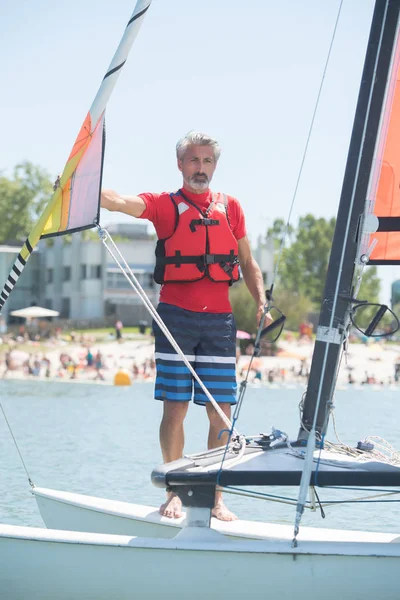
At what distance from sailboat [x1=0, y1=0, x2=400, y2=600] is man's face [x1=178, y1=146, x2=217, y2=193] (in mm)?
789

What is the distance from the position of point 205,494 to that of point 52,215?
179cm

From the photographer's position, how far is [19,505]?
9078 millimetres

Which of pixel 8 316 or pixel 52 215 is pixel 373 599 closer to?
pixel 52 215

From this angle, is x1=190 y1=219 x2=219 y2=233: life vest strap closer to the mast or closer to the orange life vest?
the orange life vest

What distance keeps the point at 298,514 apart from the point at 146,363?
3874cm

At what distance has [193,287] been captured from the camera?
221 inches

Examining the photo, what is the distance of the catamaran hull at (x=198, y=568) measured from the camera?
4527 mm

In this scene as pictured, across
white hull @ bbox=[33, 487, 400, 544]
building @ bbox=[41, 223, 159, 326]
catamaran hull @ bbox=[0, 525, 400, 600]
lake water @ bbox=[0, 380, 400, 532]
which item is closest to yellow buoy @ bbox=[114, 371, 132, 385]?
lake water @ bbox=[0, 380, 400, 532]

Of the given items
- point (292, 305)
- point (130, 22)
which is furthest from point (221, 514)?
point (292, 305)

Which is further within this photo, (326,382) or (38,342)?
(38,342)

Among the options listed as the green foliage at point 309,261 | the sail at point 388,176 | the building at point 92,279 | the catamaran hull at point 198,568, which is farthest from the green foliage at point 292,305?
the catamaran hull at point 198,568

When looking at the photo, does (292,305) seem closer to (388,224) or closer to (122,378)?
(122,378)

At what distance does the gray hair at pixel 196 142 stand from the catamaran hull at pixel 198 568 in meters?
2.10

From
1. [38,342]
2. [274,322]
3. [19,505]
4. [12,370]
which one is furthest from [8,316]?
[274,322]
